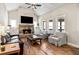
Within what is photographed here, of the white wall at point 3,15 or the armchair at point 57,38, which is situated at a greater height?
the white wall at point 3,15

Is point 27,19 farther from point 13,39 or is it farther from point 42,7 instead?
point 13,39

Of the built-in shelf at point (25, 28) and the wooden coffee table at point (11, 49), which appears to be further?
the built-in shelf at point (25, 28)

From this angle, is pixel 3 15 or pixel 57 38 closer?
pixel 3 15

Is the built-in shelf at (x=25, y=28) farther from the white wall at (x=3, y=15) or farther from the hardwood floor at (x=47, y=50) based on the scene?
the white wall at (x=3, y=15)

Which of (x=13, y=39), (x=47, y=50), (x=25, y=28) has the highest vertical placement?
(x=25, y=28)

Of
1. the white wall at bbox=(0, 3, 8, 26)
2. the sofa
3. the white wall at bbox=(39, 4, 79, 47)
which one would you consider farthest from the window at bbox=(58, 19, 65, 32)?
the white wall at bbox=(0, 3, 8, 26)

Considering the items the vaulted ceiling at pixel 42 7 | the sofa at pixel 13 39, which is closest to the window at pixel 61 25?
the vaulted ceiling at pixel 42 7

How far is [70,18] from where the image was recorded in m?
2.25

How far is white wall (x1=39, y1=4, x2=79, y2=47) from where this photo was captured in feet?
7.05

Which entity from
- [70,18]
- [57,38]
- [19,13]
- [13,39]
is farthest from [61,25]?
[13,39]

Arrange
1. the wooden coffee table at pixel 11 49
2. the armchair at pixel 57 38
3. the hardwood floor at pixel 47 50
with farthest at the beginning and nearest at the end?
the armchair at pixel 57 38, the hardwood floor at pixel 47 50, the wooden coffee table at pixel 11 49

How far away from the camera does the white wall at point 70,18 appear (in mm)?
2148

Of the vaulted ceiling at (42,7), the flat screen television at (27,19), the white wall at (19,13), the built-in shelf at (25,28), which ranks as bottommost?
the built-in shelf at (25,28)

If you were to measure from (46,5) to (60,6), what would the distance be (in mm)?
382
